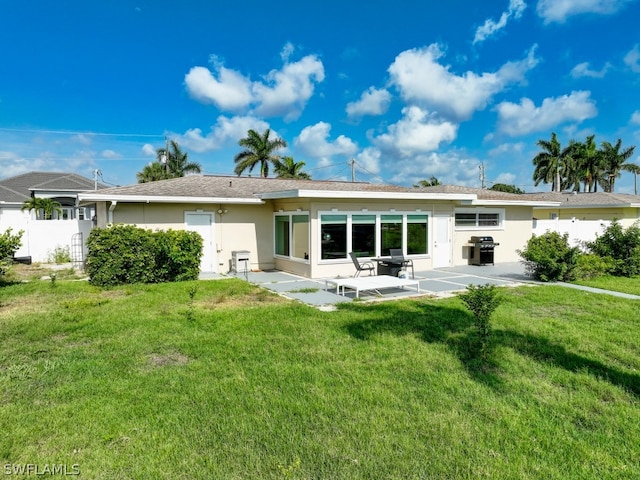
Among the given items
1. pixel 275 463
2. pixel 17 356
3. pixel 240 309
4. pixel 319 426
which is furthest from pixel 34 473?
pixel 240 309

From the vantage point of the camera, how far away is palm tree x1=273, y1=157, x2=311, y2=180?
1591 inches

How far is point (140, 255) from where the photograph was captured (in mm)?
11430

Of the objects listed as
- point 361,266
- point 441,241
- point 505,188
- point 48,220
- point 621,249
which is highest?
point 505,188

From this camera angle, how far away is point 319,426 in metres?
3.58

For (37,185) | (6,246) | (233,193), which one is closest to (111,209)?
(6,246)

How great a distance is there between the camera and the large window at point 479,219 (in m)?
16.3

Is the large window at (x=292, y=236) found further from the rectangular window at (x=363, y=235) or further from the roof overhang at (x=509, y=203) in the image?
the roof overhang at (x=509, y=203)

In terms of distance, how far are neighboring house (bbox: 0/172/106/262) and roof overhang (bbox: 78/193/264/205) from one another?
185 inches

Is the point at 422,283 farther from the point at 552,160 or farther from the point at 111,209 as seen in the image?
the point at 552,160

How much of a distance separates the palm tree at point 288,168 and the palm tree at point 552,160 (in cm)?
2992

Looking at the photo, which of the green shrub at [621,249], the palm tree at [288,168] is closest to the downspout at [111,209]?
the green shrub at [621,249]

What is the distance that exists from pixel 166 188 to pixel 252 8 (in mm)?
7843

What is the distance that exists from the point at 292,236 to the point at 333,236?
67.3 inches

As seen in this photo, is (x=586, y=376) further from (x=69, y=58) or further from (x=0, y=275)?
(x=69, y=58)
